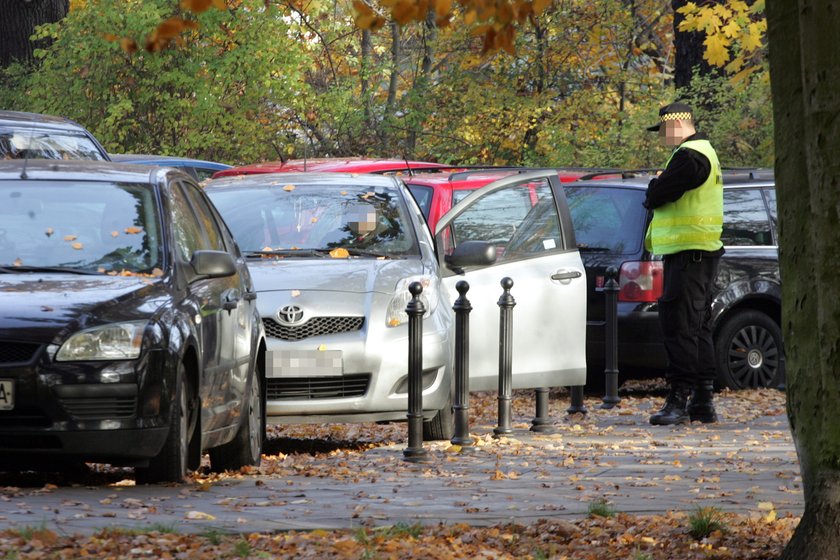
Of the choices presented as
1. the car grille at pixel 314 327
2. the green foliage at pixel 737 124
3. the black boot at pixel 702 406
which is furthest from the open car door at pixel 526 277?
the green foliage at pixel 737 124

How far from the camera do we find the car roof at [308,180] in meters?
11.7

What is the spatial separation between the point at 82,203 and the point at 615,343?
590 centimetres

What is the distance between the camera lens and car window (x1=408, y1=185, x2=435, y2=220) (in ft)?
43.4

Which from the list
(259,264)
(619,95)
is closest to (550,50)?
(619,95)

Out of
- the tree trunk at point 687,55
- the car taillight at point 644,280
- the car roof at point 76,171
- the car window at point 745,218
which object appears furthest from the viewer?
the tree trunk at point 687,55

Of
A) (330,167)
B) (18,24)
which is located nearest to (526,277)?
(330,167)

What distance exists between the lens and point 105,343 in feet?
25.2

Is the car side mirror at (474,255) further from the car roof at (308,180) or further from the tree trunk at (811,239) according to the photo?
the tree trunk at (811,239)

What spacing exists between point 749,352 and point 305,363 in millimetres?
5988

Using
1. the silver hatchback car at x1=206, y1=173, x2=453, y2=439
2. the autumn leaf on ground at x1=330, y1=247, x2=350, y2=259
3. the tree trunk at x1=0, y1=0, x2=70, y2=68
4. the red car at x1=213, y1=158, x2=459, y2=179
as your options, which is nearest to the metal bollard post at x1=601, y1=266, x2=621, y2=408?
the red car at x1=213, y1=158, x2=459, y2=179

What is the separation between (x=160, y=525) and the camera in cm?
652

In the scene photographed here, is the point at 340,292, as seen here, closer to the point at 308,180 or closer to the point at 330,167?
the point at 308,180

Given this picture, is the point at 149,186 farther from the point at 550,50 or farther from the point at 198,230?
the point at 550,50

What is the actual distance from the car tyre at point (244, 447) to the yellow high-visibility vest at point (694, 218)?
3629mm
